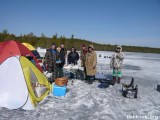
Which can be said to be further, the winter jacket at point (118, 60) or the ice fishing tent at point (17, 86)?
the winter jacket at point (118, 60)

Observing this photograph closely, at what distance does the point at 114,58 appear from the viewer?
8656 millimetres

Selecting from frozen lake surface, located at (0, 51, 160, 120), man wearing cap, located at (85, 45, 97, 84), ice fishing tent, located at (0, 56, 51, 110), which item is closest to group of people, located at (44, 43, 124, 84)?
man wearing cap, located at (85, 45, 97, 84)

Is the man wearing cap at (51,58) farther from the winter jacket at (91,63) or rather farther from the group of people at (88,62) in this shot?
the winter jacket at (91,63)

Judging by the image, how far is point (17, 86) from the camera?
543 centimetres

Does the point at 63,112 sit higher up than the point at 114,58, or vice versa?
the point at 114,58

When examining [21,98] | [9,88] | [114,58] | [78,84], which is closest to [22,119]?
[21,98]

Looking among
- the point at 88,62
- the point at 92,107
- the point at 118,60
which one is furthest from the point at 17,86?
the point at 118,60

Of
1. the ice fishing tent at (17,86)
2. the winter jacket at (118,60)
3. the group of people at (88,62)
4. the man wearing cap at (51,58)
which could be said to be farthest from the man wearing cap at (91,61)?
the ice fishing tent at (17,86)

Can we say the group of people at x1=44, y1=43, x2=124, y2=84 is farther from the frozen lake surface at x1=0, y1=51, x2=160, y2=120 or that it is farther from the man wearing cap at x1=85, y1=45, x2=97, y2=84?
the frozen lake surface at x1=0, y1=51, x2=160, y2=120

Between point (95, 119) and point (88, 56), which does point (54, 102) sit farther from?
point (88, 56)

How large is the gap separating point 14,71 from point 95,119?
2662 millimetres

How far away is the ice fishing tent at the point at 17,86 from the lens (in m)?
5.22

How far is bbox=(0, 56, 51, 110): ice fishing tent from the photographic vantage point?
5219 mm

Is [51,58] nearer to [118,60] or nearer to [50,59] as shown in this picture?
[50,59]
